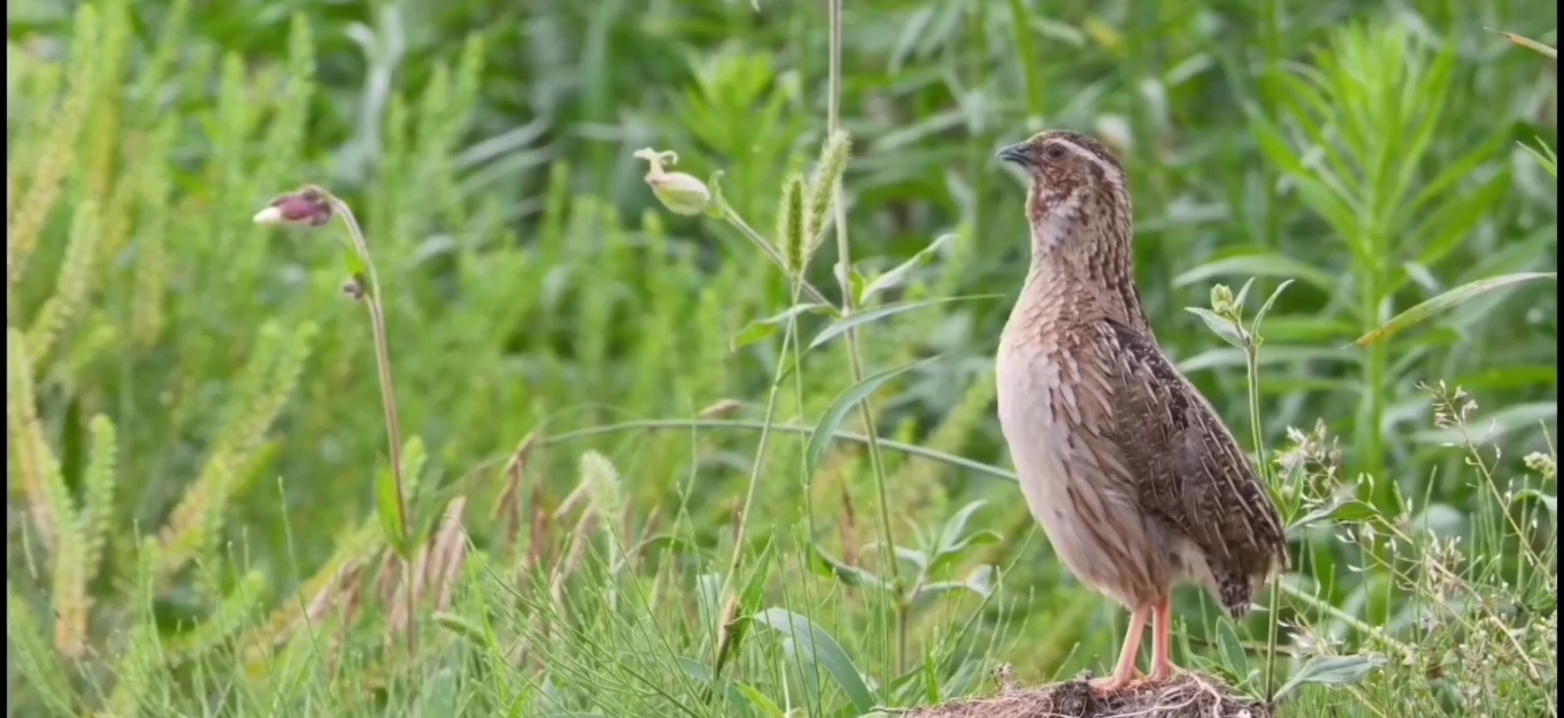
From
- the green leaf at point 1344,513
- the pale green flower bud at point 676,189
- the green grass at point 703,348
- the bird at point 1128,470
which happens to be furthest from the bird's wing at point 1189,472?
the pale green flower bud at point 676,189

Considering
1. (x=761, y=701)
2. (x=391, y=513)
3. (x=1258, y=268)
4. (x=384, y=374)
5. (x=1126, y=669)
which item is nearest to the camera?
(x=761, y=701)

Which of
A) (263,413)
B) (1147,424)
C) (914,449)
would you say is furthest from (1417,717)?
(263,413)

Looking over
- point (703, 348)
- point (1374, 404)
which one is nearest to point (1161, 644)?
point (1374, 404)

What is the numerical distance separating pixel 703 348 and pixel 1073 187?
187 cm

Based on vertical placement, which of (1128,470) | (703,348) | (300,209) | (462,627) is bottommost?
(703,348)

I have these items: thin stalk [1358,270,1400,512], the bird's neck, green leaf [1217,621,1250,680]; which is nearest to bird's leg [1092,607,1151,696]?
green leaf [1217,621,1250,680]

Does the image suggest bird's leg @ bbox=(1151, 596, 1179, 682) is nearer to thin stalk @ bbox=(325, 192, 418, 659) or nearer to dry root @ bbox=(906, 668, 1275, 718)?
dry root @ bbox=(906, 668, 1275, 718)

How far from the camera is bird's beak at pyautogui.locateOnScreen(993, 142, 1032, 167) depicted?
8.86 feet

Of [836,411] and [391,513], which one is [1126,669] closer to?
[836,411]

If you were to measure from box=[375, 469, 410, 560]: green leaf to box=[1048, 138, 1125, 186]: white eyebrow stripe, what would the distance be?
0.85 m

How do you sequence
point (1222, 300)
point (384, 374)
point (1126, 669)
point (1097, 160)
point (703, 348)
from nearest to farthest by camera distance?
point (1222, 300), point (1126, 669), point (1097, 160), point (384, 374), point (703, 348)

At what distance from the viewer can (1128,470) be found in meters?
2.61

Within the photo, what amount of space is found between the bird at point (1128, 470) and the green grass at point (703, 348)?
11 cm

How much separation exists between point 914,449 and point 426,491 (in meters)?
0.61
